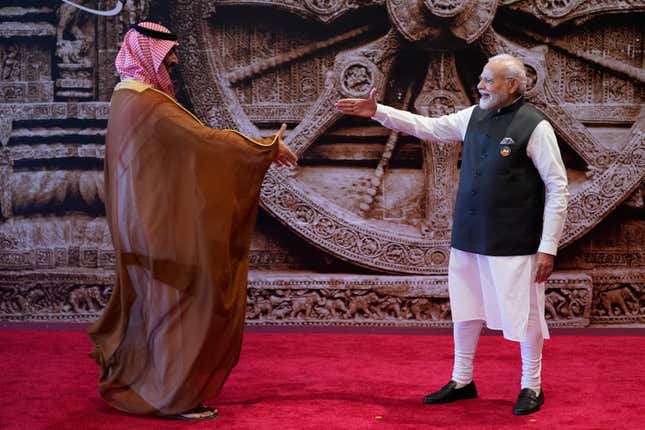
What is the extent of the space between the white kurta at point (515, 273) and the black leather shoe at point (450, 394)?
0.28 metres

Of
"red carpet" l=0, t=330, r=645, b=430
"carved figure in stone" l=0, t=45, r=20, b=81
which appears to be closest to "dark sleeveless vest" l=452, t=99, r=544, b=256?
"red carpet" l=0, t=330, r=645, b=430

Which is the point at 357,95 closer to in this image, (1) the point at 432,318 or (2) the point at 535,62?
(2) the point at 535,62

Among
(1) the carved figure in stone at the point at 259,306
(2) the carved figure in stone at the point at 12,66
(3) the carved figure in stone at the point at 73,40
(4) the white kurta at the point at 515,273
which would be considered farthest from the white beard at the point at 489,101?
(2) the carved figure in stone at the point at 12,66

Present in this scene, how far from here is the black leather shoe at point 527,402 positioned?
3.37 metres

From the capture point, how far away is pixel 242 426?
3.17 metres

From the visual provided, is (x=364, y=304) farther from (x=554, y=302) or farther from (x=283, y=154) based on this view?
(x=283, y=154)

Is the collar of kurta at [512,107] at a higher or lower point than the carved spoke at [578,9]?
lower

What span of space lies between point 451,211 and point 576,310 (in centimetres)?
96

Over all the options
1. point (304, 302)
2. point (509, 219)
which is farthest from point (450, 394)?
point (304, 302)

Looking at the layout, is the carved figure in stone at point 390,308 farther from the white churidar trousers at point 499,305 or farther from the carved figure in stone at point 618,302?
the white churidar trousers at point 499,305

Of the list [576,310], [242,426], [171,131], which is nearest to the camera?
[242,426]

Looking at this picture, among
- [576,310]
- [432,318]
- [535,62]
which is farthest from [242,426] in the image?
[535,62]

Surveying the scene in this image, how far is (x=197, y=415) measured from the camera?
3.27m

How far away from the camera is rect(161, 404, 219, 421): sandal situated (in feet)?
10.7
